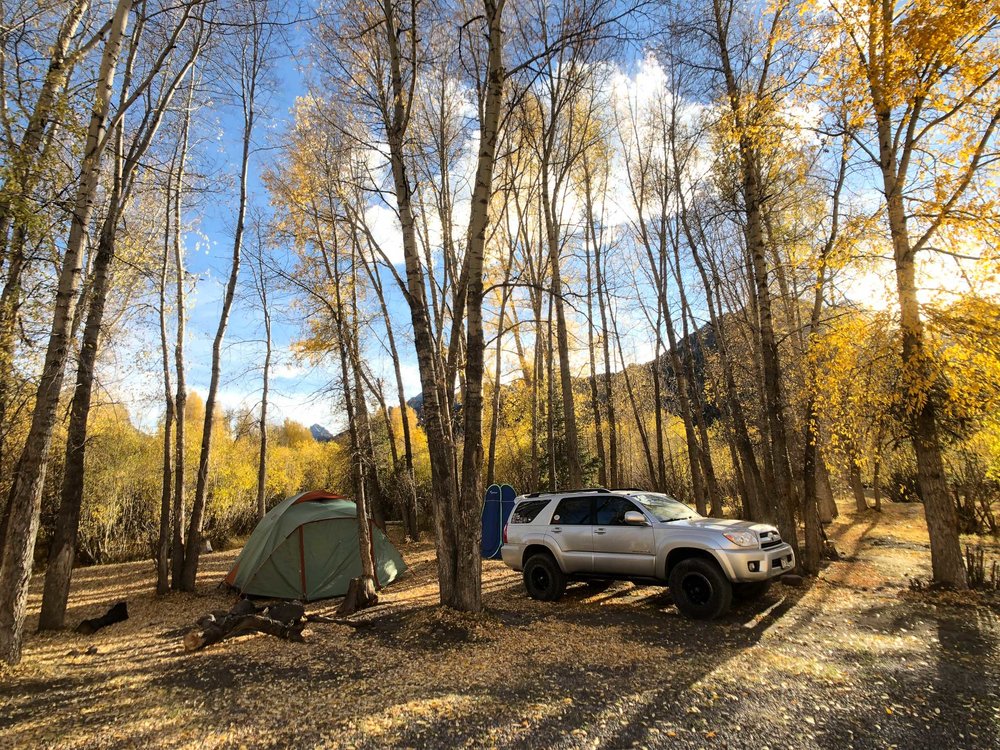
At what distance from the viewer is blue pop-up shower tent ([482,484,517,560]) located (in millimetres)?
14258

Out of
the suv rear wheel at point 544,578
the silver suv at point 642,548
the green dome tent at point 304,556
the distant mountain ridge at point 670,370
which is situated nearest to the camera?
the silver suv at point 642,548

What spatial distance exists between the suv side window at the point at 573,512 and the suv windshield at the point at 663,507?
0.84m

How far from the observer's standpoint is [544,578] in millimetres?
8609

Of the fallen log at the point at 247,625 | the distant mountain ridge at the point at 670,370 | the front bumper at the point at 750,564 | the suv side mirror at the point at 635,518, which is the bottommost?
the fallen log at the point at 247,625

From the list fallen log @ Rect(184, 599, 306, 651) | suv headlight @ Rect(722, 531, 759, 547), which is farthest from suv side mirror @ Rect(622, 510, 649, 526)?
fallen log @ Rect(184, 599, 306, 651)

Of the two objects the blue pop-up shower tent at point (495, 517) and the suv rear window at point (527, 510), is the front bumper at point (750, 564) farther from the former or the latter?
the blue pop-up shower tent at point (495, 517)

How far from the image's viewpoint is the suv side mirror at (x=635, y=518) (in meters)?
7.38

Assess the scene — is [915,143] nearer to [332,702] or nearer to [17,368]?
[332,702]

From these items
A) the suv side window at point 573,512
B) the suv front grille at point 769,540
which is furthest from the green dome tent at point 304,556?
the suv front grille at point 769,540

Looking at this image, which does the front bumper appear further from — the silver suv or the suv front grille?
the suv front grille

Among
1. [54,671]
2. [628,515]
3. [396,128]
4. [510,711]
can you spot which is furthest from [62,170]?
[628,515]

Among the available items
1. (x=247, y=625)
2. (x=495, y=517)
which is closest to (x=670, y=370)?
(x=495, y=517)

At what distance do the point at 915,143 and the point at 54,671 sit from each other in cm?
1314

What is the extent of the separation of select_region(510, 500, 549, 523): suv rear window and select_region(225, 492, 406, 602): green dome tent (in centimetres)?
334
